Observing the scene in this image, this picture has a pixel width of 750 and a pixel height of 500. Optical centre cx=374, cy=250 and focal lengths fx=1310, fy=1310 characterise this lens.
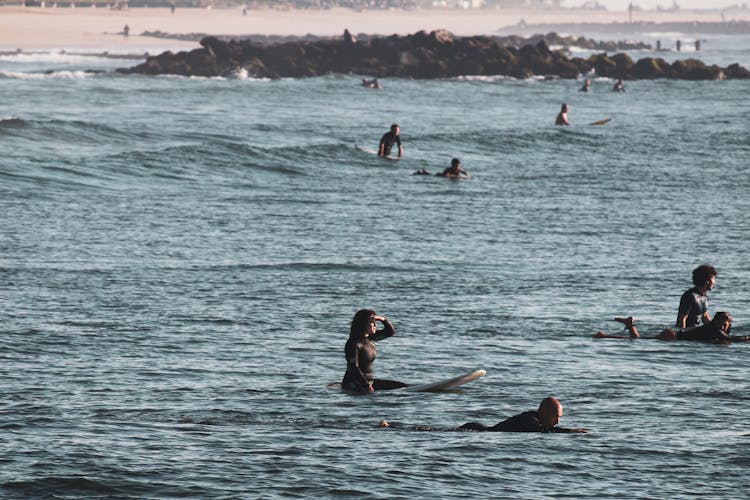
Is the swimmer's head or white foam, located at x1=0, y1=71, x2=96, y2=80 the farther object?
white foam, located at x1=0, y1=71, x2=96, y2=80

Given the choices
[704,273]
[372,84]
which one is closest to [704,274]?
[704,273]

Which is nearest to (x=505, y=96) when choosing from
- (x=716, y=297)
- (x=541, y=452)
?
(x=716, y=297)

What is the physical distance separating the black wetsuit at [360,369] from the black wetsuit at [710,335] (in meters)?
5.22

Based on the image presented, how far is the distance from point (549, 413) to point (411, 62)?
3719 inches

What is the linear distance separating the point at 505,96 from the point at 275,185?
47429mm

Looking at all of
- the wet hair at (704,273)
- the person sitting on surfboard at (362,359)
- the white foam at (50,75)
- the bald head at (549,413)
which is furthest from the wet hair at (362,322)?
the white foam at (50,75)

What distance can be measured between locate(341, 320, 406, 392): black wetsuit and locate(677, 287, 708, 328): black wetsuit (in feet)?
17.6

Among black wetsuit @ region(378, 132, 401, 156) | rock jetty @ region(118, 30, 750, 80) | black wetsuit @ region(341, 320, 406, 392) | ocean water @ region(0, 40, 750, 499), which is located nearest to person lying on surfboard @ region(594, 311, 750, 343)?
ocean water @ region(0, 40, 750, 499)

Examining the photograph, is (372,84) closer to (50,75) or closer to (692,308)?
(50,75)

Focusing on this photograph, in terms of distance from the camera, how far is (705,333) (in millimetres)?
19688

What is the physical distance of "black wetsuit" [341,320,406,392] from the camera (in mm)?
16672

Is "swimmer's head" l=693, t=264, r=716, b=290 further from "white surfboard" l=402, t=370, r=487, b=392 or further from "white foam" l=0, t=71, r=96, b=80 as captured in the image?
"white foam" l=0, t=71, r=96, b=80

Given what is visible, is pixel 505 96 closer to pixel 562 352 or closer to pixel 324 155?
pixel 324 155

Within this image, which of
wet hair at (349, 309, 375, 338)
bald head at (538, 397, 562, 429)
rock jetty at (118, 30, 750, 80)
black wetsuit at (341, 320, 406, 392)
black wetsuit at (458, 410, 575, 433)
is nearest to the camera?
bald head at (538, 397, 562, 429)
